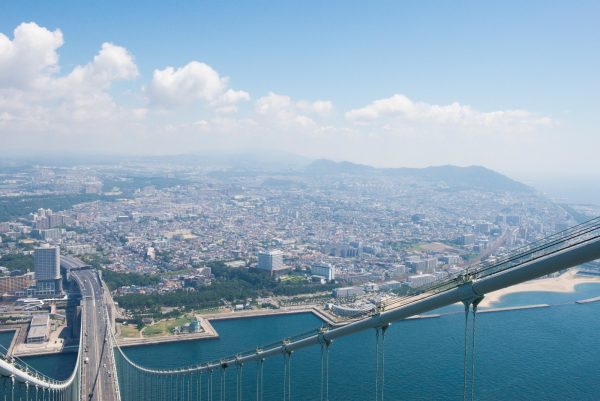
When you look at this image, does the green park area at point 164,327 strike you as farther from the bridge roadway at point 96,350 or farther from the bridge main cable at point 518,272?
the bridge main cable at point 518,272

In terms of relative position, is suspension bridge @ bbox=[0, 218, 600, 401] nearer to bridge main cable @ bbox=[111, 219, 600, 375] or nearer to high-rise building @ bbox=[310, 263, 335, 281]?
bridge main cable @ bbox=[111, 219, 600, 375]

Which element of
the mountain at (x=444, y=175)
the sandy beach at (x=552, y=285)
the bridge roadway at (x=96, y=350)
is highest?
the mountain at (x=444, y=175)

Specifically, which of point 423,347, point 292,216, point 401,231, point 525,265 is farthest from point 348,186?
point 525,265

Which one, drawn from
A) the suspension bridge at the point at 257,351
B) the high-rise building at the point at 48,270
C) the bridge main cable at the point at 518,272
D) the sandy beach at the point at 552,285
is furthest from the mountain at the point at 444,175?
the bridge main cable at the point at 518,272

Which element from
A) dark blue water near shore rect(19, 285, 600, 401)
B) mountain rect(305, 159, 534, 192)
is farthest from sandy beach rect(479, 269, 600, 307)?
mountain rect(305, 159, 534, 192)

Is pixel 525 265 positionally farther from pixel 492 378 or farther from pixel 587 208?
pixel 587 208

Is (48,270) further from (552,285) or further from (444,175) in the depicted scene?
(444,175)

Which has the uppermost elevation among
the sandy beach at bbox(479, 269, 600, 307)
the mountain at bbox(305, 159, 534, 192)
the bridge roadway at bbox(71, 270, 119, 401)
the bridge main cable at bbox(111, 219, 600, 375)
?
the bridge main cable at bbox(111, 219, 600, 375)
